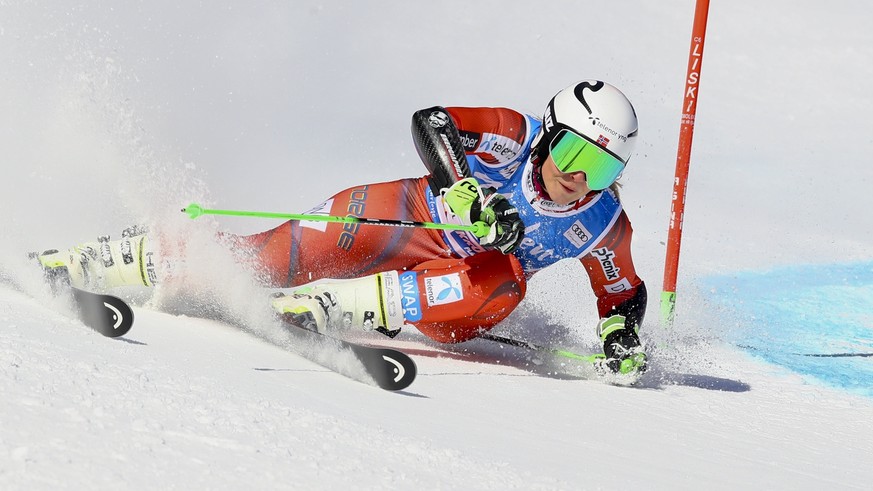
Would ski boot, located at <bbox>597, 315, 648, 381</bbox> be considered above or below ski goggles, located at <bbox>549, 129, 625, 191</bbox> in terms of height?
below

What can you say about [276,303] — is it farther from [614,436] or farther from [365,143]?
[365,143]

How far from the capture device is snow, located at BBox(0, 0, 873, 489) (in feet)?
5.68

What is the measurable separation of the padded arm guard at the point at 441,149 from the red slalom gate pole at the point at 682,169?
198 centimetres

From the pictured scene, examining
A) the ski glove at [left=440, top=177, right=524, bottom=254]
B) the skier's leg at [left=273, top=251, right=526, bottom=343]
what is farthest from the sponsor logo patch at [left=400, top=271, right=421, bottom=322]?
the ski glove at [left=440, top=177, right=524, bottom=254]

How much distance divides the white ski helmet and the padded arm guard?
0.36 m

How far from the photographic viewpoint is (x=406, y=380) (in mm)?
2764

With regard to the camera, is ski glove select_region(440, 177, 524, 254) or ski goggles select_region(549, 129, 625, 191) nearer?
ski glove select_region(440, 177, 524, 254)

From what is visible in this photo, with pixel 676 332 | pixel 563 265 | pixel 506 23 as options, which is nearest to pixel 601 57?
pixel 506 23

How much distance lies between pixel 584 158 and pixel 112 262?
6.19ft

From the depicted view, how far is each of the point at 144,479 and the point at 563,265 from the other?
5.25 m

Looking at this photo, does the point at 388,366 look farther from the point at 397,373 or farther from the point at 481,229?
the point at 481,229

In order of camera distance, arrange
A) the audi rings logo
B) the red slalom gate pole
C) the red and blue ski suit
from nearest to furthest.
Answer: the audi rings logo
the red and blue ski suit
the red slalom gate pole

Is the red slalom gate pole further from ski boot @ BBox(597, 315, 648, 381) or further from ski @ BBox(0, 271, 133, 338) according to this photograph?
ski @ BBox(0, 271, 133, 338)

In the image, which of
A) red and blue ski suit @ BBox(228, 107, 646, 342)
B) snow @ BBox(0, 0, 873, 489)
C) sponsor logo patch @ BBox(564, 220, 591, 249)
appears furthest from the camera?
sponsor logo patch @ BBox(564, 220, 591, 249)
